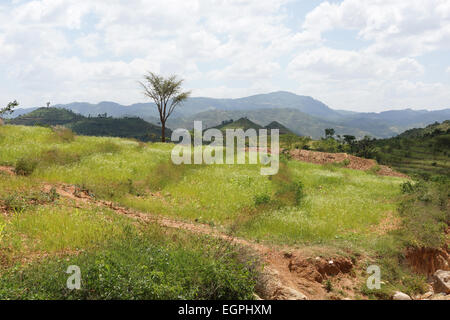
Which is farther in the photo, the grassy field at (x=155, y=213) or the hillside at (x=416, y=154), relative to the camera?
the hillside at (x=416, y=154)

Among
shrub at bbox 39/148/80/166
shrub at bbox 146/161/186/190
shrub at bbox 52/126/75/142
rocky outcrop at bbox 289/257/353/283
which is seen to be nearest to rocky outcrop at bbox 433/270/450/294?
rocky outcrop at bbox 289/257/353/283

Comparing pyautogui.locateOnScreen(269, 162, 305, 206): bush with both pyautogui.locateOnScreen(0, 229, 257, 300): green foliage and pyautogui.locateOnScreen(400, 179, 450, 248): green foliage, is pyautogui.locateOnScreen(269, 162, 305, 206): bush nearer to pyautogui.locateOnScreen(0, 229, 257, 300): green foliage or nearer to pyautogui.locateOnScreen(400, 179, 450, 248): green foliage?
pyautogui.locateOnScreen(400, 179, 450, 248): green foliage

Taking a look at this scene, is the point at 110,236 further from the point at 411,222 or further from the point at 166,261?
the point at 411,222

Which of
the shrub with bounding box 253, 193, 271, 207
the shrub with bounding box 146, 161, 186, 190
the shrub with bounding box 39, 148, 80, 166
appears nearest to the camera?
the shrub with bounding box 253, 193, 271, 207

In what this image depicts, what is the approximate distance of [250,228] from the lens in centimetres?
1277

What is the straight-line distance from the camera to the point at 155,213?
44.9 ft

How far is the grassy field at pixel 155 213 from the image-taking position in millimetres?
6141

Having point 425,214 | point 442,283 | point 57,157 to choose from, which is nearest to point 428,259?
point 442,283

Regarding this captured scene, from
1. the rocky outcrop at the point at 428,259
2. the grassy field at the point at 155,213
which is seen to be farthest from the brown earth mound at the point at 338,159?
the rocky outcrop at the point at 428,259

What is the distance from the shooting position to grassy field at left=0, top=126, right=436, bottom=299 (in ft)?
20.1

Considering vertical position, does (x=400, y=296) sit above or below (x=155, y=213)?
below

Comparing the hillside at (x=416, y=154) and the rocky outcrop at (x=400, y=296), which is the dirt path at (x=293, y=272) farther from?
the hillside at (x=416, y=154)

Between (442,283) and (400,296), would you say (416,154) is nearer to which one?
(442,283)
